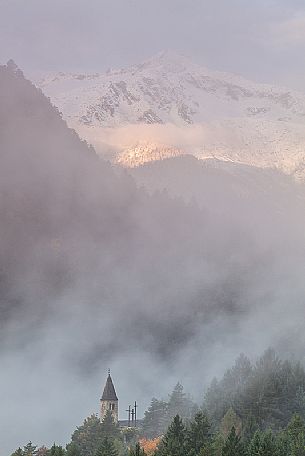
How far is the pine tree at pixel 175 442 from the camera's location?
3088 inches

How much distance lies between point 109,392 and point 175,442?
6180cm

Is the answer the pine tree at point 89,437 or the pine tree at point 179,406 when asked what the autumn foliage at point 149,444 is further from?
the pine tree at point 89,437

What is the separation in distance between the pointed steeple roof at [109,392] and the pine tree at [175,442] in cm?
5364

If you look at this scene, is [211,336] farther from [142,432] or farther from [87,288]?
[142,432]

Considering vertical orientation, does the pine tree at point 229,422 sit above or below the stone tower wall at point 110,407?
below

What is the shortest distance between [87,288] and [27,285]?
1532 centimetres

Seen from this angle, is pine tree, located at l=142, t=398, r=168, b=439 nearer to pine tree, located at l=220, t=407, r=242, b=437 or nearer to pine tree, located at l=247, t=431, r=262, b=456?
pine tree, located at l=220, t=407, r=242, b=437

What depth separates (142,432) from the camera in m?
124

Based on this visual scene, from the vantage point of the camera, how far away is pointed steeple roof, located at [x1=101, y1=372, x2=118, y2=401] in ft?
458

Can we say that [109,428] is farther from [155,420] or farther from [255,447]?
[255,447]

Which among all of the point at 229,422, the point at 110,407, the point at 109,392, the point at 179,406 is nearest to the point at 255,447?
the point at 229,422

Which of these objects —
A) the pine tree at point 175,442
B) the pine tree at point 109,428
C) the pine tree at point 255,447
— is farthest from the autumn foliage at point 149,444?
the pine tree at point 255,447

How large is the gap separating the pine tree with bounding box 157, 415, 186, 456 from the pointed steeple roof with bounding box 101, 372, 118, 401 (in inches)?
2112

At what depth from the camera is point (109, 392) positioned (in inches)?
5527
